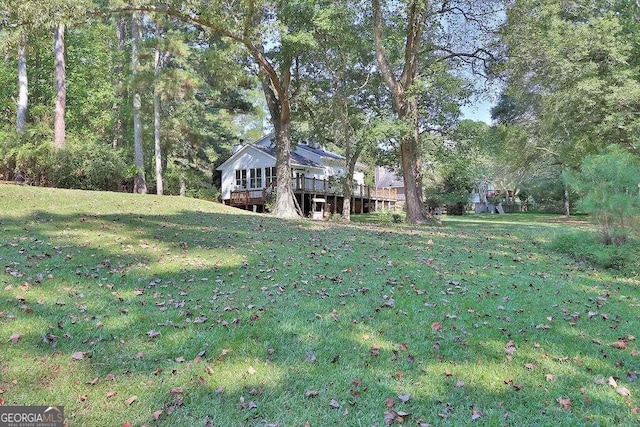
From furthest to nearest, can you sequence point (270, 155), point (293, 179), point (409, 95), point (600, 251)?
point (270, 155)
point (293, 179)
point (409, 95)
point (600, 251)

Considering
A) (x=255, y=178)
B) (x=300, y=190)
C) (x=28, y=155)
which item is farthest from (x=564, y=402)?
(x=255, y=178)

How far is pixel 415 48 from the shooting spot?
16578 millimetres

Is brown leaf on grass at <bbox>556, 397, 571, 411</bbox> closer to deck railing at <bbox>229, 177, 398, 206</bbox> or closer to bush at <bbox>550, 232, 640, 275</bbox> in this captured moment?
bush at <bbox>550, 232, 640, 275</bbox>

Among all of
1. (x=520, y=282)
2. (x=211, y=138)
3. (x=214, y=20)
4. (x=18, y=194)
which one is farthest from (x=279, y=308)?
(x=211, y=138)

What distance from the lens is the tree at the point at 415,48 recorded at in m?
15.5

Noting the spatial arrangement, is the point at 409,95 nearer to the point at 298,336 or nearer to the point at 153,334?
the point at 298,336

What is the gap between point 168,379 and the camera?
10.3 feet

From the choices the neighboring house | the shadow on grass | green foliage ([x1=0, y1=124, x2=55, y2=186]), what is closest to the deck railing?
green foliage ([x1=0, y1=124, x2=55, y2=186])

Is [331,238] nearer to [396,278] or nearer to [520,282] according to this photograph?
[396,278]

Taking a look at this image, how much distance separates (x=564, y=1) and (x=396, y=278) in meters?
16.9

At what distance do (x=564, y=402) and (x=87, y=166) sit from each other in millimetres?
20193

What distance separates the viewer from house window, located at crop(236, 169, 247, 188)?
32250 millimetres

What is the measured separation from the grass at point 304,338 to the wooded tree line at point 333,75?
7038mm

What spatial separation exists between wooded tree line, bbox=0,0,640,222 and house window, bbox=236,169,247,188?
7.77 metres
